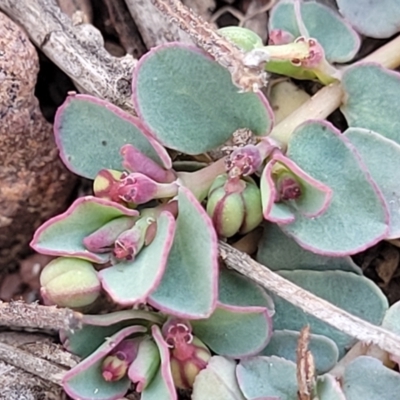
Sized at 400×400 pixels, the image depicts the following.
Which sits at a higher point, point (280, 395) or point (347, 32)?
point (347, 32)

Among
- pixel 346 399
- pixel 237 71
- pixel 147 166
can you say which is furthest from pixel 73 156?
pixel 346 399

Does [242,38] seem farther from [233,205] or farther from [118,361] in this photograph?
[118,361]

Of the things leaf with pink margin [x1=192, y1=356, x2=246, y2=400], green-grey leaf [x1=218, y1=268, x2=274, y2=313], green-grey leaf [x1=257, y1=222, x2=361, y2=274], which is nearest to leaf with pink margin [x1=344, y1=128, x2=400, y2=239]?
green-grey leaf [x1=257, y1=222, x2=361, y2=274]

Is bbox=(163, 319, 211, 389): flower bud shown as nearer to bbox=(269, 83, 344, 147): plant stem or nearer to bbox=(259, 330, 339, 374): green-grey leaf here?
bbox=(259, 330, 339, 374): green-grey leaf

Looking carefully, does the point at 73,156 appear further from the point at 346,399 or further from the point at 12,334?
the point at 346,399

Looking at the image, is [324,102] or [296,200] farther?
[324,102]

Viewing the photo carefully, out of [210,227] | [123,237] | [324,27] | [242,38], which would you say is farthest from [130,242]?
[324,27]
